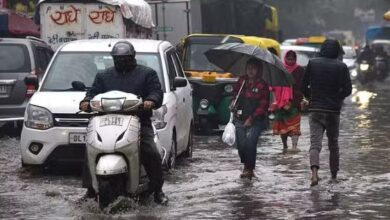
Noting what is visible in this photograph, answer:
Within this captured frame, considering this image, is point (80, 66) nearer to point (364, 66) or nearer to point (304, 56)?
point (304, 56)

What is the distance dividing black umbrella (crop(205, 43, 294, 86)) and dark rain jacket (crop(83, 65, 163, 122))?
235 cm

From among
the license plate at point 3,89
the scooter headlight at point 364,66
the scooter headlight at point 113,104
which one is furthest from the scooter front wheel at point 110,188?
the scooter headlight at point 364,66

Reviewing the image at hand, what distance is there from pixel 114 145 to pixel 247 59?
12.4 ft

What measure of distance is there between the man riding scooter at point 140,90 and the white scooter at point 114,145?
201mm

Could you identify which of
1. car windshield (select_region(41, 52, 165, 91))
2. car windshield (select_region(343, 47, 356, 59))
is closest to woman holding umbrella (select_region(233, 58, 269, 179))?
car windshield (select_region(41, 52, 165, 91))

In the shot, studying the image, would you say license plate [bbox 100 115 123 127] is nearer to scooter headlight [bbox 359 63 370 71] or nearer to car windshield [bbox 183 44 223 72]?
car windshield [bbox 183 44 223 72]

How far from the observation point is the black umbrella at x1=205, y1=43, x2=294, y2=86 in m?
10.9

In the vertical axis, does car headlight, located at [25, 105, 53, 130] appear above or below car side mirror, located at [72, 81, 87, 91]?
below

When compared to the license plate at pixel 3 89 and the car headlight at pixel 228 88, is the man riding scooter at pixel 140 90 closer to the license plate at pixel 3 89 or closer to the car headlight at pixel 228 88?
the license plate at pixel 3 89

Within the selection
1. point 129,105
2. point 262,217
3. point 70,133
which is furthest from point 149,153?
point 70,133

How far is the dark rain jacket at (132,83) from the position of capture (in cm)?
864

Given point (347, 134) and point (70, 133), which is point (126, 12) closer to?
point (347, 134)

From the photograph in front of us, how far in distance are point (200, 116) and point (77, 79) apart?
589 centimetres

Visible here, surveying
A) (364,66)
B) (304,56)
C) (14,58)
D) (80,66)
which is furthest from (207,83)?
(364,66)
